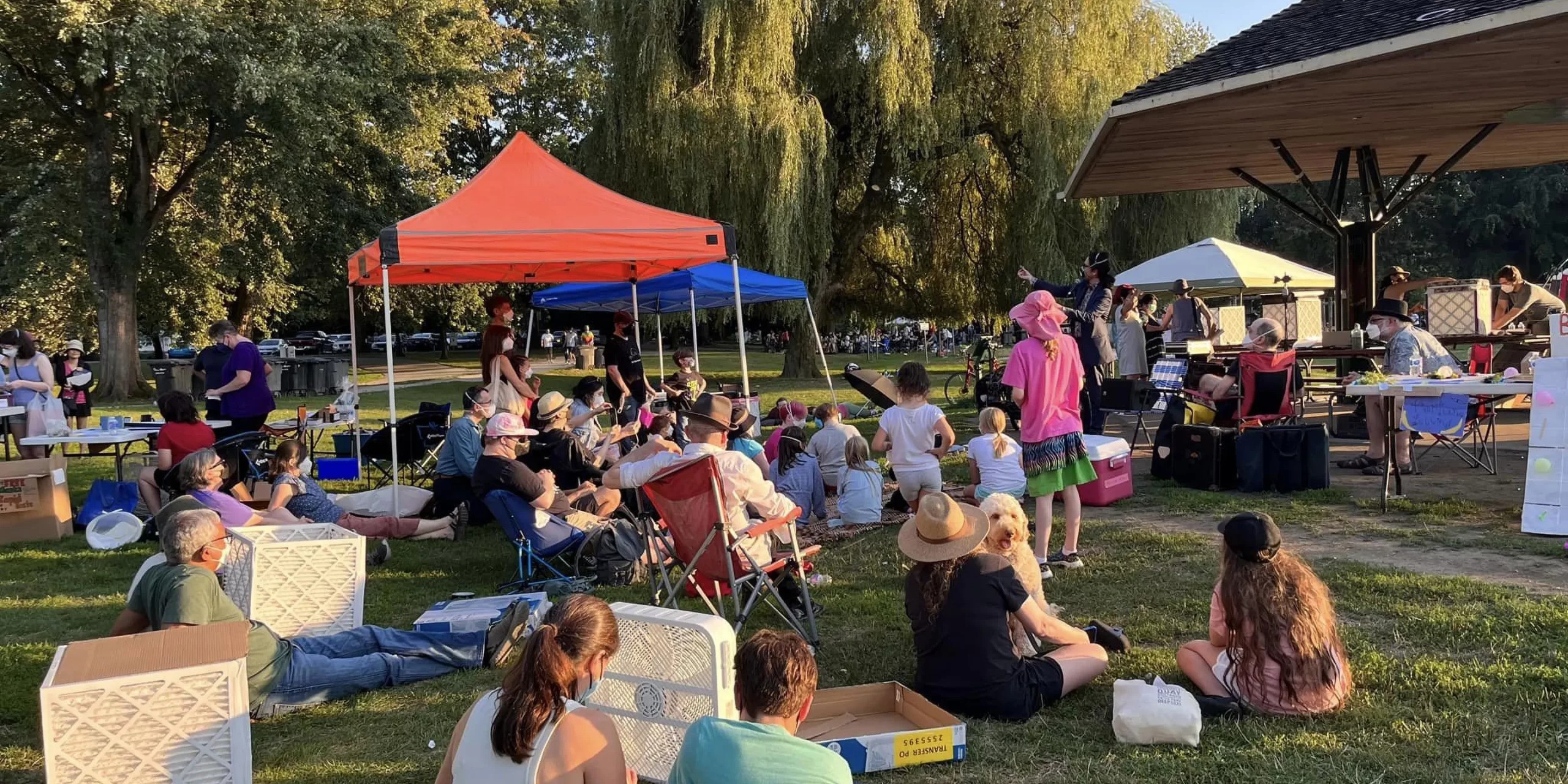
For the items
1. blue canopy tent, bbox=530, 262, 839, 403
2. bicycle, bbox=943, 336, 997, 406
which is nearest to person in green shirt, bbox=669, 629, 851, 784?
blue canopy tent, bbox=530, 262, 839, 403

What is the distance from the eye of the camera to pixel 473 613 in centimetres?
492

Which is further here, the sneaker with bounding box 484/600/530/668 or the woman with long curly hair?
the sneaker with bounding box 484/600/530/668

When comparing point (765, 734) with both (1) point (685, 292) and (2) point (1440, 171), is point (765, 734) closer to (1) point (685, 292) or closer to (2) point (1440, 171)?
→ (1) point (685, 292)

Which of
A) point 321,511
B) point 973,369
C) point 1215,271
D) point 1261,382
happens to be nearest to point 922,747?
point 321,511

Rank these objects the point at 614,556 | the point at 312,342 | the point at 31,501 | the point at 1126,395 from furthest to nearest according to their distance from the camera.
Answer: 1. the point at 312,342
2. the point at 1126,395
3. the point at 31,501
4. the point at 614,556

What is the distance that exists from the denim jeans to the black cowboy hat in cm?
692

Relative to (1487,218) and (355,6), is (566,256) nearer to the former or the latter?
(355,6)

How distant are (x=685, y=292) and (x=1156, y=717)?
10.9 metres

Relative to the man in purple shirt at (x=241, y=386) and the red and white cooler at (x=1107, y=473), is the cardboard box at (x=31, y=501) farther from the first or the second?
the red and white cooler at (x=1107, y=473)

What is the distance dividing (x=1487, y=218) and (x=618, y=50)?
31685mm

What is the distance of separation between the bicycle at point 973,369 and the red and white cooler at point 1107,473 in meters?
5.68

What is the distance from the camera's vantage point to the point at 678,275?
1322cm

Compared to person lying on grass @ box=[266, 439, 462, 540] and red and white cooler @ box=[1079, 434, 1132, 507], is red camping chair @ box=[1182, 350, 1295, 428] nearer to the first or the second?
red and white cooler @ box=[1079, 434, 1132, 507]

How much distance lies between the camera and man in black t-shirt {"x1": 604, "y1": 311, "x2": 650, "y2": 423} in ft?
36.8
